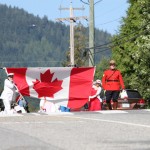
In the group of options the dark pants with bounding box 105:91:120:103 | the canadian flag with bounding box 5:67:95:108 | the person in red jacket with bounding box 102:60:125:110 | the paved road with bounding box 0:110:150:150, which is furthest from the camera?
the canadian flag with bounding box 5:67:95:108

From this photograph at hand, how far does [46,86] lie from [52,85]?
0.22m

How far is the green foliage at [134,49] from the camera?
41.4 m

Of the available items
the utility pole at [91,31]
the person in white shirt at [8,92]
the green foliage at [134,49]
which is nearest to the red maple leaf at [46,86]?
the person in white shirt at [8,92]

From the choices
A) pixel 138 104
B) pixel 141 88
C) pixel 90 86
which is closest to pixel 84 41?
pixel 141 88

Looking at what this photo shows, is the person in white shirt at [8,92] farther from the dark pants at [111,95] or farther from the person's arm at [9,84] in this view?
the dark pants at [111,95]

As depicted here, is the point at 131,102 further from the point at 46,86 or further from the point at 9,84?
the point at 9,84

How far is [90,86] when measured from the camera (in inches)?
956

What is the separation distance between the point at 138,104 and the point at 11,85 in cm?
1285

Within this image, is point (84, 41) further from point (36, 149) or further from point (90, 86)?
point (36, 149)

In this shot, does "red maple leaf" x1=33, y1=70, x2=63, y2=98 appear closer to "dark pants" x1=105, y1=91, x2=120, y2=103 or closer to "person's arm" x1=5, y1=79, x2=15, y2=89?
"person's arm" x1=5, y1=79, x2=15, y2=89

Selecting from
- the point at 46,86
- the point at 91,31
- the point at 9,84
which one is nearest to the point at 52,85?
the point at 46,86

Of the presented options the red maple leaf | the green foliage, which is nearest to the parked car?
the green foliage

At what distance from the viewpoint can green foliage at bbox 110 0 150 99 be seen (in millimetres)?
41438

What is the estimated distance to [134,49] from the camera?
2285 inches
